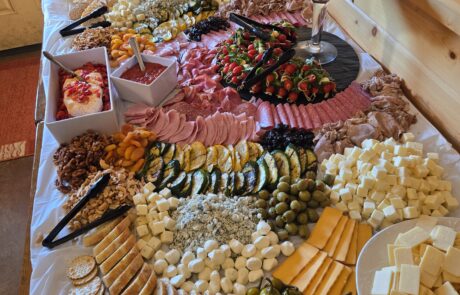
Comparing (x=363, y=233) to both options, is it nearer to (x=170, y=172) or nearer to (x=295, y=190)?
(x=295, y=190)

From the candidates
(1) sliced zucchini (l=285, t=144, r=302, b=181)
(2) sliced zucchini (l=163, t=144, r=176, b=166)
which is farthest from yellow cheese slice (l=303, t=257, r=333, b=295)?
(2) sliced zucchini (l=163, t=144, r=176, b=166)

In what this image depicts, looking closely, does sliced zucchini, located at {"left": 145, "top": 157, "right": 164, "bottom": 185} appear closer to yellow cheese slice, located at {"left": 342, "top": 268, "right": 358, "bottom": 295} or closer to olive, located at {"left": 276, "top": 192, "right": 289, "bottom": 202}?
olive, located at {"left": 276, "top": 192, "right": 289, "bottom": 202}

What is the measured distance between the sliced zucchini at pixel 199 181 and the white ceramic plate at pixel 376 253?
1.97 feet

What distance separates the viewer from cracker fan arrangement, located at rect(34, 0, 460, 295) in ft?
3.83

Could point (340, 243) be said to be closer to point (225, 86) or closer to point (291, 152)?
point (291, 152)

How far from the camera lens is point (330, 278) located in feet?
3.74

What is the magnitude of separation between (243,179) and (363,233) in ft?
1.50

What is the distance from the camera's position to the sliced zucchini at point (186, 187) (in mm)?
1425

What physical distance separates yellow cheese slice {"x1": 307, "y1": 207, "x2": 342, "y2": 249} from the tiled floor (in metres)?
1.80

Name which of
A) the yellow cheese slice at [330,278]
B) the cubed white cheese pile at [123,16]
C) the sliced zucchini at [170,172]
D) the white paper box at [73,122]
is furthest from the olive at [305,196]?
the cubed white cheese pile at [123,16]

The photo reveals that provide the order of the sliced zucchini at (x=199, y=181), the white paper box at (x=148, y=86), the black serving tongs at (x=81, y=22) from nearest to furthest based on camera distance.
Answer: the sliced zucchini at (x=199, y=181) → the white paper box at (x=148, y=86) → the black serving tongs at (x=81, y=22)

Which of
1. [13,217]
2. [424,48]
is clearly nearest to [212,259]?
[424,48]

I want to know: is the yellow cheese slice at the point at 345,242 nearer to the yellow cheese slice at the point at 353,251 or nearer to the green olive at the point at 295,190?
the yellow cheese slice at the point at 353,251

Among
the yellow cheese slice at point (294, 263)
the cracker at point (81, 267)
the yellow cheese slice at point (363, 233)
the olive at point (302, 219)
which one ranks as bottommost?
the cracker at point (81, 267)
